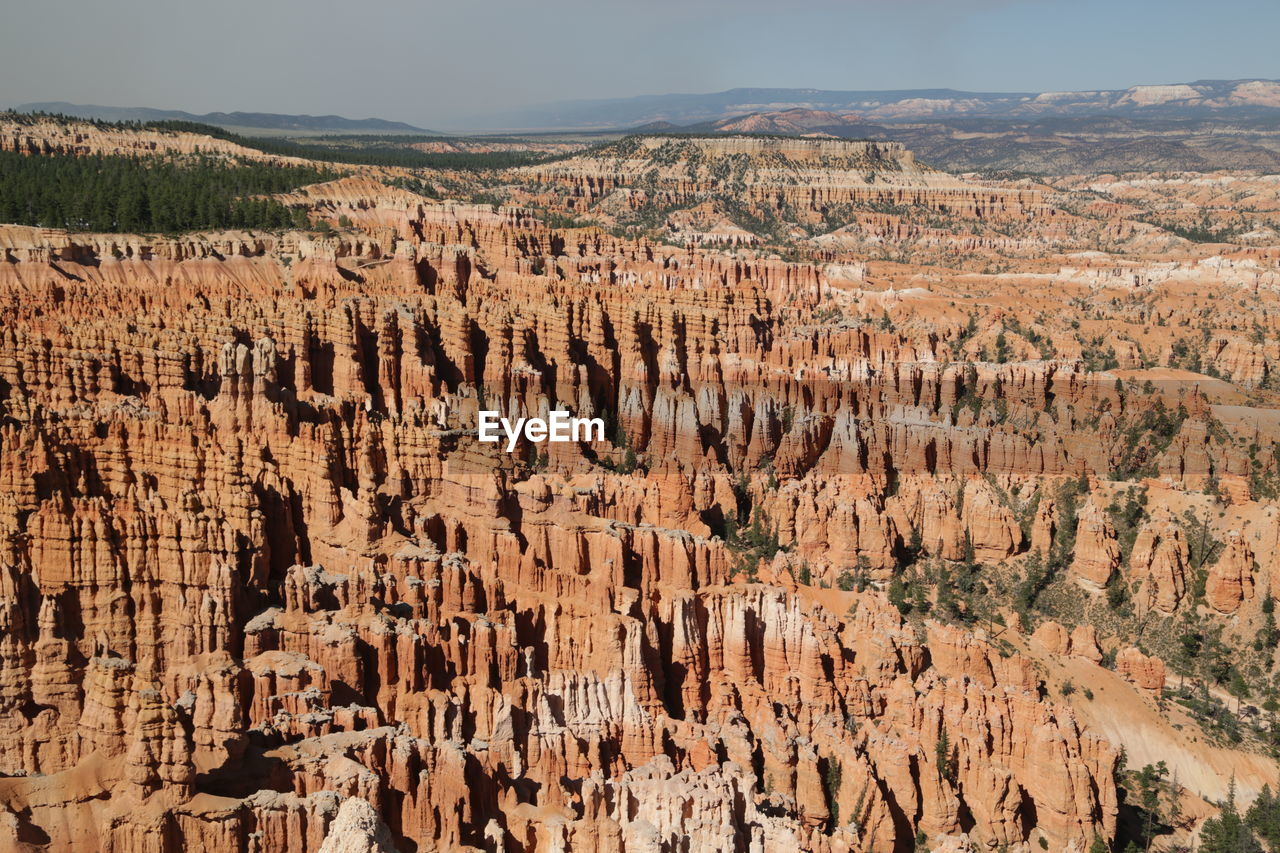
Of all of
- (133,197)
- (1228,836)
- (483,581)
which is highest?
(133,197)

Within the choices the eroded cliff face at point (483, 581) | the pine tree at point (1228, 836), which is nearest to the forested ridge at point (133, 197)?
the eroded cliff face at point (483, 581)

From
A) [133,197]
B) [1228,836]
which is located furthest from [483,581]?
[133,197]

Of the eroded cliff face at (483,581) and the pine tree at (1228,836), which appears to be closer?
the eroded cliff face at (483,581)

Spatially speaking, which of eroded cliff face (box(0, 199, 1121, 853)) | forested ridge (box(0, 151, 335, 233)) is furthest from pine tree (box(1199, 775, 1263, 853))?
forested ridge (box(0, 151, 335, 233))

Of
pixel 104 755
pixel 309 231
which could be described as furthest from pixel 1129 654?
pixel 309 231

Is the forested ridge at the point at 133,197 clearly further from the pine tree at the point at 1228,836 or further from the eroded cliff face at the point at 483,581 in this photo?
the pine tree at the point at 1228,836

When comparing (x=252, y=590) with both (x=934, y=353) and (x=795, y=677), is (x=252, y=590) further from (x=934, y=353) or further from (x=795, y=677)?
(x=934, y=353)

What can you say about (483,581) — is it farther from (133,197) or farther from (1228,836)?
(133,197)
